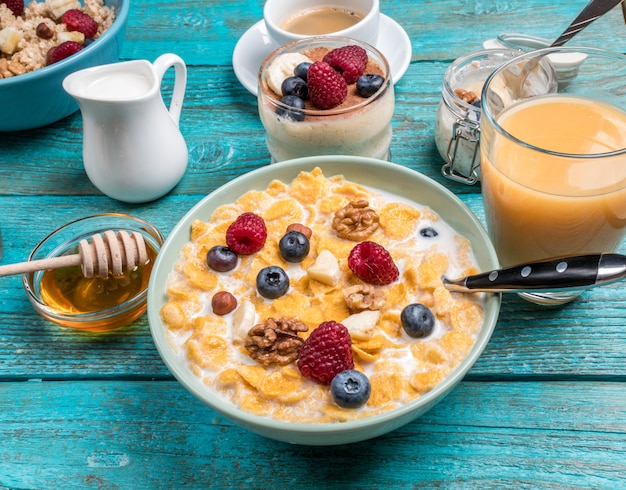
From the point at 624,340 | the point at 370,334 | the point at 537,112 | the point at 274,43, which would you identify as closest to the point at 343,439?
the point at 370,334

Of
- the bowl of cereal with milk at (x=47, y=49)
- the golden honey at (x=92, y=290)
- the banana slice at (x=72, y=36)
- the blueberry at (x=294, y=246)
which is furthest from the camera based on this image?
the banana slice at (x=72, y=36)

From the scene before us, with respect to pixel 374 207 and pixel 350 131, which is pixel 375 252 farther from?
pixel 350 131

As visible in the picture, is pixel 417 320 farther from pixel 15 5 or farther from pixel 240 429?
pixel 15 5

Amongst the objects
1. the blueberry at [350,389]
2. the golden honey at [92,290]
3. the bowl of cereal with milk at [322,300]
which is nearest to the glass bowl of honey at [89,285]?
the golden honey at [92,290]

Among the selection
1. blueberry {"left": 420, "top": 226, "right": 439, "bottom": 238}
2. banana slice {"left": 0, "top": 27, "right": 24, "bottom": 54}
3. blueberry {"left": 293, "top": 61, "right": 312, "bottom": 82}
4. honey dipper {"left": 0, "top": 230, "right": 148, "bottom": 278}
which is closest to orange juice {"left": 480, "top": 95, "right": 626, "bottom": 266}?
blueberry {"left": 420, "top": 226, "right": 439, "bottom": 238}

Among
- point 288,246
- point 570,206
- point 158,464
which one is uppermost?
point 570,206

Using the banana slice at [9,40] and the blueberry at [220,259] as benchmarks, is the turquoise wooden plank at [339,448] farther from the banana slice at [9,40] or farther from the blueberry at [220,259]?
the banana slice at [9,40]

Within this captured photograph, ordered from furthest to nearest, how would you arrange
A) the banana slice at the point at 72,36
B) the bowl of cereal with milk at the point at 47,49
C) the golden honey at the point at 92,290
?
the banana slice at the point at 72,36
the bowl of cereal with milk at the point at 47,49
the golden honey at the point at 92,290

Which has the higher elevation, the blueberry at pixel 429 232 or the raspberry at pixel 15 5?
the raspberry at pixel 15 5

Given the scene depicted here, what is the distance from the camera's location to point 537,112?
4.16 ft

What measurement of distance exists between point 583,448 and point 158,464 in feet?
2.30

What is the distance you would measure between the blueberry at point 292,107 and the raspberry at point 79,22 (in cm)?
69

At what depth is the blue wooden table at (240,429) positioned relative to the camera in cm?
108

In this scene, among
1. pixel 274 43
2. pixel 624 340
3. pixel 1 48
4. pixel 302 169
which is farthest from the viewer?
pixel 274 43
